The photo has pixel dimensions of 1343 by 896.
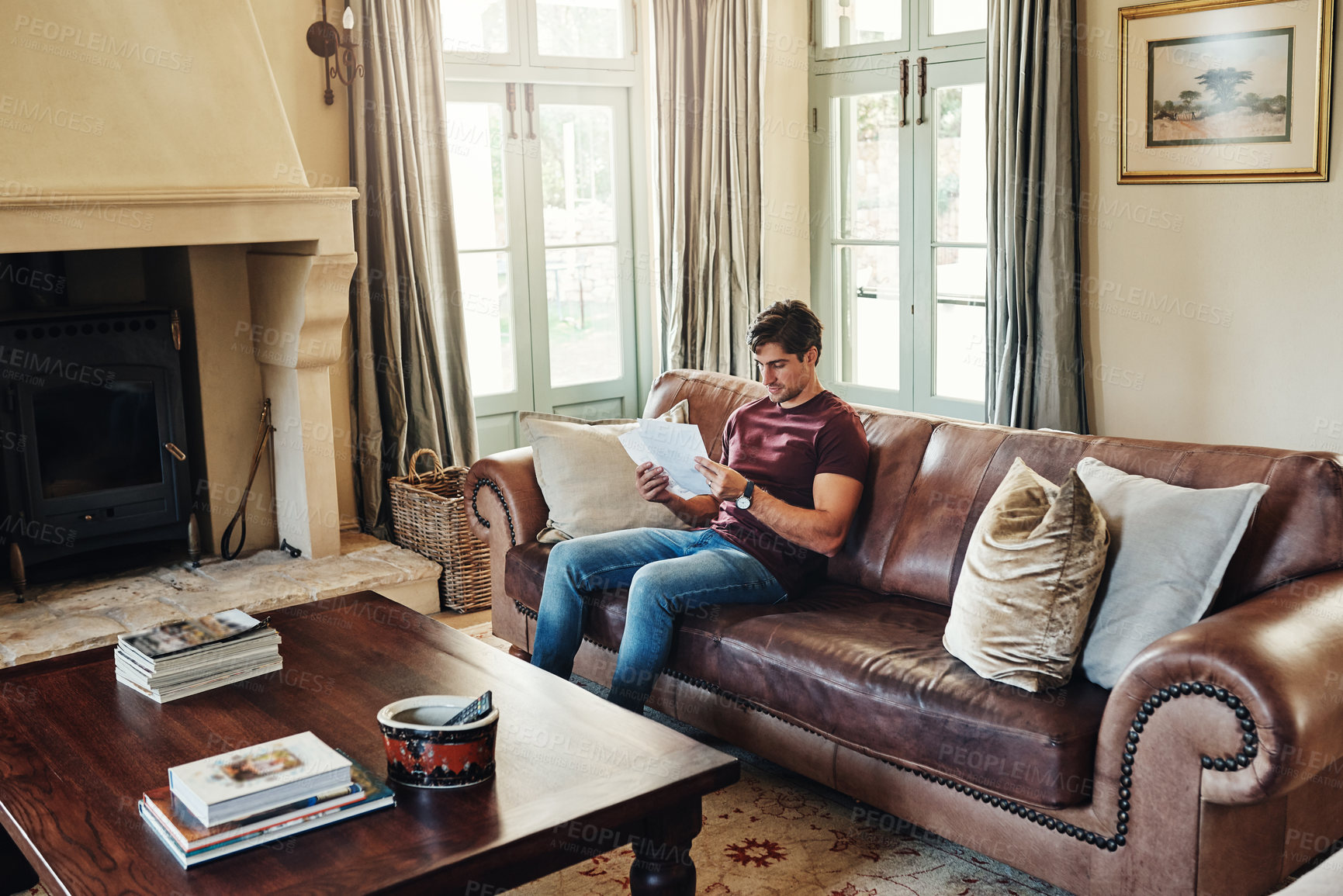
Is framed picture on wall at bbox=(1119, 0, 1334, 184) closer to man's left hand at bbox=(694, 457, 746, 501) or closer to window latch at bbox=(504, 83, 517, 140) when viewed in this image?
man's left hand at bbox=(694, 457, 746, 501)

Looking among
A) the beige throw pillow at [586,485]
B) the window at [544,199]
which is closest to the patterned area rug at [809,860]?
the beige throw pillow at [586,485]

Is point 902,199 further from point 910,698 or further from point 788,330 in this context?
point 910,698

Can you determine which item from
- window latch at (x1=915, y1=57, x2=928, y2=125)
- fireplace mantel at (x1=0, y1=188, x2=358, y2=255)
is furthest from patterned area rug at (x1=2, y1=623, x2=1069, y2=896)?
window latch at (x1=915, y1=57, x2=928, y2=125)

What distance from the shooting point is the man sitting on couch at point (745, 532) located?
277 centimetres

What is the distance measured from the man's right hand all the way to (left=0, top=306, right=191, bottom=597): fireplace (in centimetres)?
178

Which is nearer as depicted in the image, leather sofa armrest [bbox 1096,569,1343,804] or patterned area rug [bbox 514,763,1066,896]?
leather sofa armrest [bbox 1096,569,1343,804]

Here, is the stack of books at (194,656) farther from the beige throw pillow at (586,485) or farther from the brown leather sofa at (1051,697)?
the beige throw pillow at (586,485)

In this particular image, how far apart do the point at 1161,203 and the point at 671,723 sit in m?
2.44

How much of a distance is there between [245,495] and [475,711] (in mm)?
2493

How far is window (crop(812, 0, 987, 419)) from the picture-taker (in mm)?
4738

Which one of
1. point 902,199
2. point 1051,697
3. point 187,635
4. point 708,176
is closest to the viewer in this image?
point 1051,697

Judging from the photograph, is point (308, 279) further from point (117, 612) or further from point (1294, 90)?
point (1294, 90)

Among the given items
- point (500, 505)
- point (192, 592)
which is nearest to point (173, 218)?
point (192, 592)

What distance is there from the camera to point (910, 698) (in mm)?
2309
